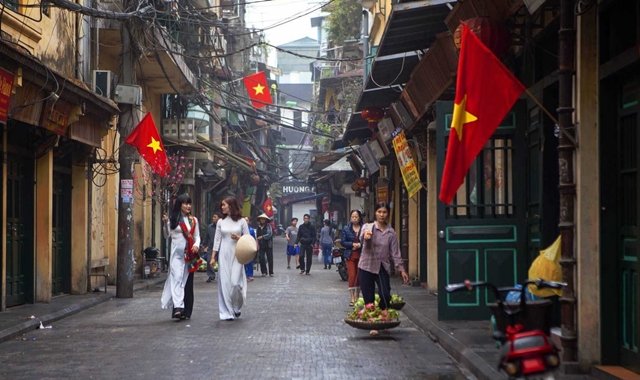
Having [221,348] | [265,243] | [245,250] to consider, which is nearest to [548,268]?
[221,348]

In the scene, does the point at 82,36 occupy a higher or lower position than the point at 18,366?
higher

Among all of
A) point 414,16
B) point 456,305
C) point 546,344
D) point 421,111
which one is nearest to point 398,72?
point 421,111

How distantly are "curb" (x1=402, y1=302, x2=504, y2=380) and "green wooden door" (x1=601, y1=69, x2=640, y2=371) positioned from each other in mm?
1137

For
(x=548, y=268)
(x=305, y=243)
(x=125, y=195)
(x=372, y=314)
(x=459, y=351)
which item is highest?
(x=125, y=195)

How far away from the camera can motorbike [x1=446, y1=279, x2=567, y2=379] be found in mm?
5992

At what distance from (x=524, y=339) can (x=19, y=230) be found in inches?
555

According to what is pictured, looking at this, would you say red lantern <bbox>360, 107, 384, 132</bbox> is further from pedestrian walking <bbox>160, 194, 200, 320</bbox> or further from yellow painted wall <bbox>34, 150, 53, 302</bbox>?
pedestrian walking <bbox>160, 194, 200, 320</bbox>

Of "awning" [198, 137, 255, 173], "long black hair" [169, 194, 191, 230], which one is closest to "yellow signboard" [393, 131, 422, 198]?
"long black hair" [169, 194, 191, 230]

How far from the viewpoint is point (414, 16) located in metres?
16.7

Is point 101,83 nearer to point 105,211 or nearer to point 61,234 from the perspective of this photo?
point 61,234

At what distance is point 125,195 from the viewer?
21.0 meters

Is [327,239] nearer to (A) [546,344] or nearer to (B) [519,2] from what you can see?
(B) [519,2]

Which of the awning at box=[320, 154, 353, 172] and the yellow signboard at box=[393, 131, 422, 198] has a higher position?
the awning at box=[320, 154, 353, 172]

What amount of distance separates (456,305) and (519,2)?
4518mm
